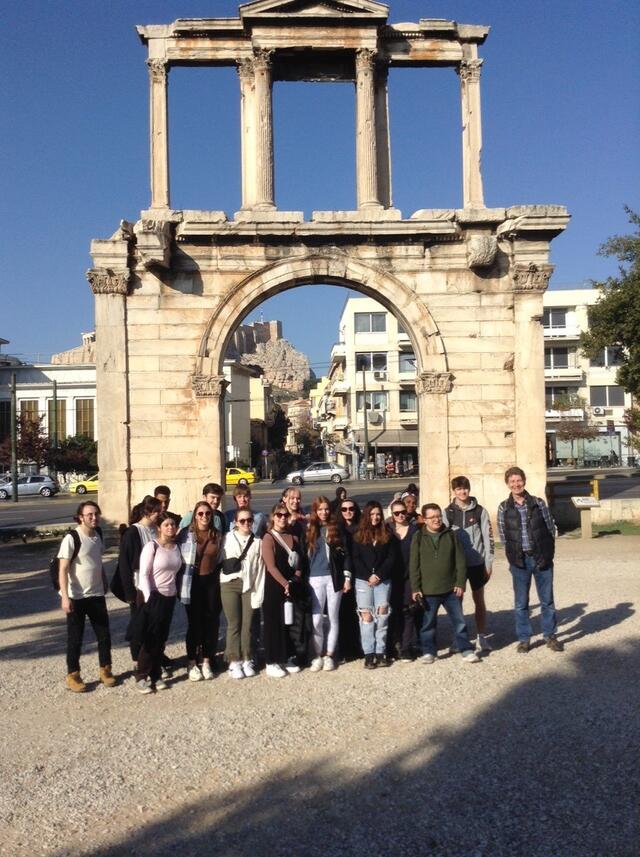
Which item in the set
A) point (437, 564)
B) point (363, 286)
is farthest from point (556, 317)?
point (437, 564)

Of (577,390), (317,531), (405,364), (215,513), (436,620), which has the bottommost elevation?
(436,620)

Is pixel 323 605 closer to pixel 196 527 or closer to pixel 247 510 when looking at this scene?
pixel 247 510

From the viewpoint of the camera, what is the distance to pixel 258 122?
15508 mm

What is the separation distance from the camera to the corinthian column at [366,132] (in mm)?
15406

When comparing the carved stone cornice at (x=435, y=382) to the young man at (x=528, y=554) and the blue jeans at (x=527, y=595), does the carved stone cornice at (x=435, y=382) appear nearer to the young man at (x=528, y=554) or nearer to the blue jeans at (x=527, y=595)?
the young man at (x=528, y=554)

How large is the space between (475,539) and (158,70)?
11.8 m

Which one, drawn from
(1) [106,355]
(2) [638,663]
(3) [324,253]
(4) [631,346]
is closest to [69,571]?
(2) [638,663]

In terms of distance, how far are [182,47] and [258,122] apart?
6.69 feet

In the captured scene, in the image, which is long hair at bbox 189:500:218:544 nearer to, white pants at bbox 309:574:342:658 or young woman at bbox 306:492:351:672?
young woman at bbox 306:492:351:672

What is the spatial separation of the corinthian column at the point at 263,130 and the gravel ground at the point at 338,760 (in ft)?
32.0

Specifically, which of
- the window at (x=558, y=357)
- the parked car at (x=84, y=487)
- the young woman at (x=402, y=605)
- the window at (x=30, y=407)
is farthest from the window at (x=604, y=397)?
the young woman at (x=402, y=605)

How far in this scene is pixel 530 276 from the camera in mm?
15336

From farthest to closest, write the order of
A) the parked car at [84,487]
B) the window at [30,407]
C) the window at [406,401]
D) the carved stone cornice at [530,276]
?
1. the window at [30,407]
2. the window at [406,401]
3. the parked car at [84,487]
4. the carved stone cornice at [530,276]

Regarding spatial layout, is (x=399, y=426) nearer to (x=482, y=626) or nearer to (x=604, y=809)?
(x=482, y=626)
